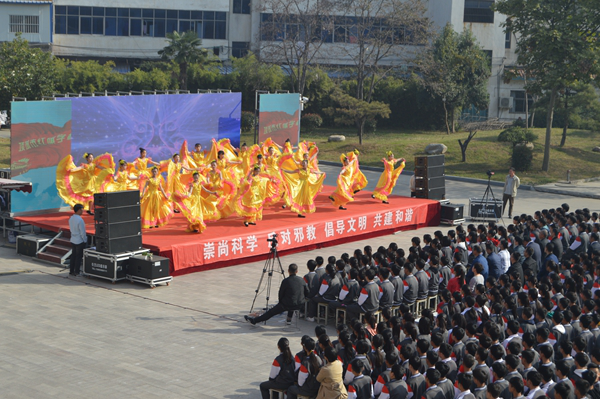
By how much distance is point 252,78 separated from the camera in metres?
38.5

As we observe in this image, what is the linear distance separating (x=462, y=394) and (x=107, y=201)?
8.59m

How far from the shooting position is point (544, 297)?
385 inches

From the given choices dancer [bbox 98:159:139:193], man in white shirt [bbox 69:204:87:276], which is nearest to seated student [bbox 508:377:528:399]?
man in white shirt [bbox 69:204:87:276]

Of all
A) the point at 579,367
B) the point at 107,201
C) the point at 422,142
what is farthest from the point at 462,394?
the point at 422,142

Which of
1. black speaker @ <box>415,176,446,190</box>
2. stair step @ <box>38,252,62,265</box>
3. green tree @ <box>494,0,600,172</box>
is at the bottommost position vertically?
stair step @ <box>38,252,62,265</box>

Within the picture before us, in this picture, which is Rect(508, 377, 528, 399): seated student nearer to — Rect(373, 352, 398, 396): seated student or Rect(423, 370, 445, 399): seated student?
Rect(423, 370, 445, 399): seated student

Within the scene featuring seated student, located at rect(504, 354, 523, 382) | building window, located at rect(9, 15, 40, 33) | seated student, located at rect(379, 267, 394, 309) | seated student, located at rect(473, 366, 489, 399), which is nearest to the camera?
seated student, located at rect(473, 366, 489, 399)

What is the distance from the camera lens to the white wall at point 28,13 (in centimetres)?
4144

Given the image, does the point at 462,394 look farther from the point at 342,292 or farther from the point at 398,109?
the point at 398,109

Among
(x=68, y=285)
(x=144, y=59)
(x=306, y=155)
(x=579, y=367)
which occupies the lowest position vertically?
(x=68, y=285)

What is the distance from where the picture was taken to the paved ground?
9.30 m

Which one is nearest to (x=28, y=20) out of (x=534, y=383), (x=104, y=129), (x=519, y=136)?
(x=104, y=129)

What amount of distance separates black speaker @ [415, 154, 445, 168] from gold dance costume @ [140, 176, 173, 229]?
7.74 m

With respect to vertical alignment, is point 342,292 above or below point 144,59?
below
